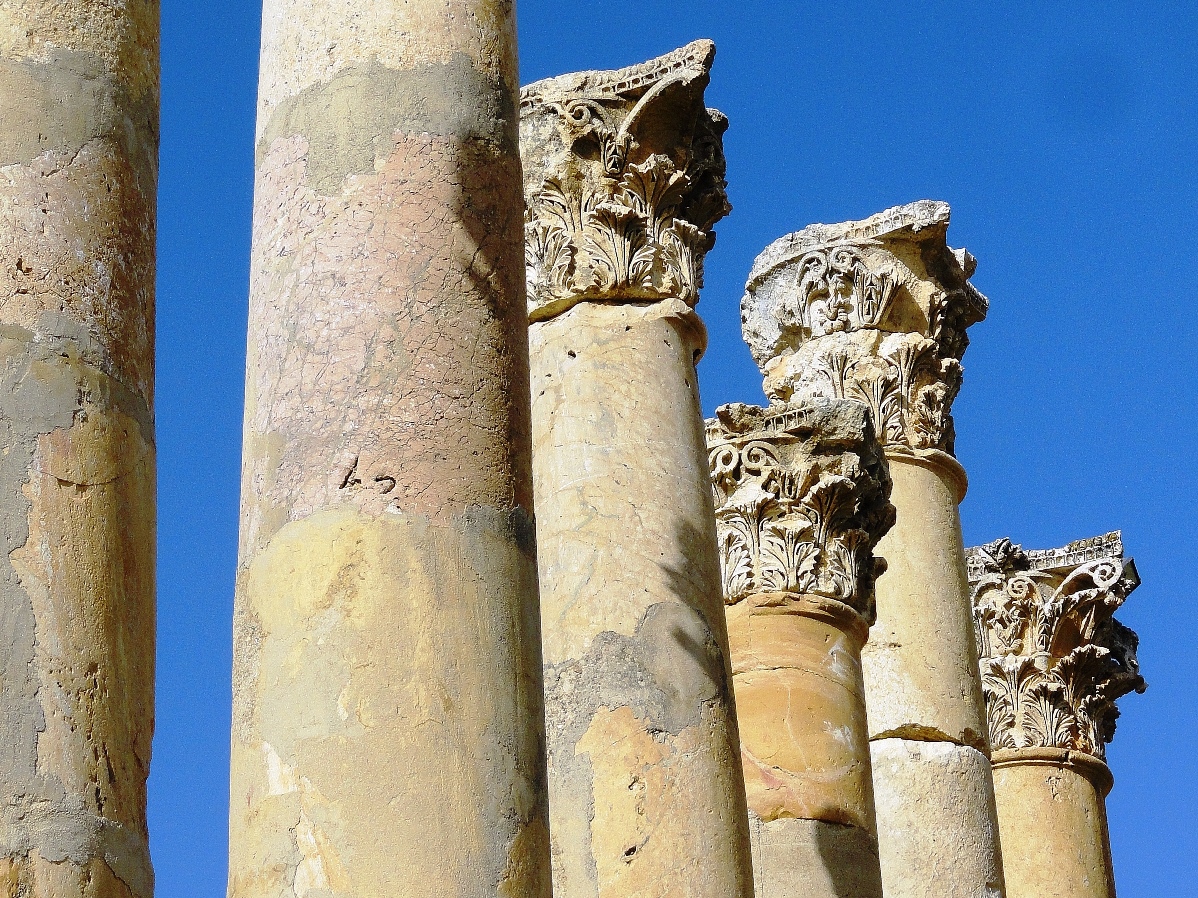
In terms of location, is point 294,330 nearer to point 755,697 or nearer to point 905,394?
point 755,697

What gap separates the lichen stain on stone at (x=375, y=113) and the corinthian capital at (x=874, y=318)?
444 inches

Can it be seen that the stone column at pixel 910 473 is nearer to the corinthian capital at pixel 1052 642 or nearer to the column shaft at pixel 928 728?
the column shaft at pixel 928 728

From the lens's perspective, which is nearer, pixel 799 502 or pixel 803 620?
pixel 803 620

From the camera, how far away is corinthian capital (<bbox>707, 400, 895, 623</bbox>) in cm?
1631

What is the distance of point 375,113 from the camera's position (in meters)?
8.44

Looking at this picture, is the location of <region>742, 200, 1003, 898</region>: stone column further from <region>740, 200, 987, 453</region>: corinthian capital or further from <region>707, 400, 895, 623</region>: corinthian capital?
<region>707, 400, 895, 623</region>: corinthian capital

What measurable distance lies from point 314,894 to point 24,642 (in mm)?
1524

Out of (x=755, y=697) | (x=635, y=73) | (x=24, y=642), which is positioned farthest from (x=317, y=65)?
(x=755, y=697)

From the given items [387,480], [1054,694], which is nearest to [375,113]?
[387,480]

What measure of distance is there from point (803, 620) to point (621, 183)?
168 inches

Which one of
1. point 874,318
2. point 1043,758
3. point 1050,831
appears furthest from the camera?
point 1043,758

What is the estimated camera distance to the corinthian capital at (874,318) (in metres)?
19.6

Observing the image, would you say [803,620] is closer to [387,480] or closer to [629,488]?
[629,488]

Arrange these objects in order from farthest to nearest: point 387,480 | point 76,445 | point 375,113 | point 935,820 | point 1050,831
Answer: point 1050,831, point 935,820, point 375,113, point 76,445, point 387,480
